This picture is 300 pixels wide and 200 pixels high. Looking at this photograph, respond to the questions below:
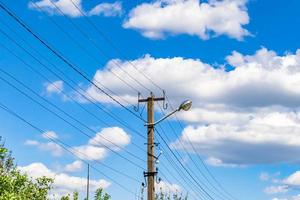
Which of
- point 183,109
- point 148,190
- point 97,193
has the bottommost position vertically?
point 148,190

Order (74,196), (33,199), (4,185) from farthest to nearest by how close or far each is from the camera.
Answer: (74,196), (33,199), (4,185)

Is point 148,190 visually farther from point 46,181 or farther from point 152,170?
point 46,181

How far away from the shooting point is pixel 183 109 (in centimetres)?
2797

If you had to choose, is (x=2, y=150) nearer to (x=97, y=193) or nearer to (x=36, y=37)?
(x=36, y=37)


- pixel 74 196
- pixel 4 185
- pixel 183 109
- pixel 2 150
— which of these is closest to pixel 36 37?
pixel 2 150

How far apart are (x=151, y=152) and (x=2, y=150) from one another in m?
7.18

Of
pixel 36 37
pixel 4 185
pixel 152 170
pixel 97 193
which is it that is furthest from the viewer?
pixel 97 193

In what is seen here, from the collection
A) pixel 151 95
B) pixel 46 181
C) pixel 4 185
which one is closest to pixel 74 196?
pixel 46 181

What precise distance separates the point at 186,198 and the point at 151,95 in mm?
61687

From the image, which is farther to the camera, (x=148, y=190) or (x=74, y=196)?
(x=74, y=196)

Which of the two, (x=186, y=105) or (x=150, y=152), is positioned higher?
(x=186, y=105)

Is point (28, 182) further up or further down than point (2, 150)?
further up

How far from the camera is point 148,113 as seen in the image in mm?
29188

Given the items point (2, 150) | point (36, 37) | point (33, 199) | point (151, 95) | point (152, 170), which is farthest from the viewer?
point (33, 199)
